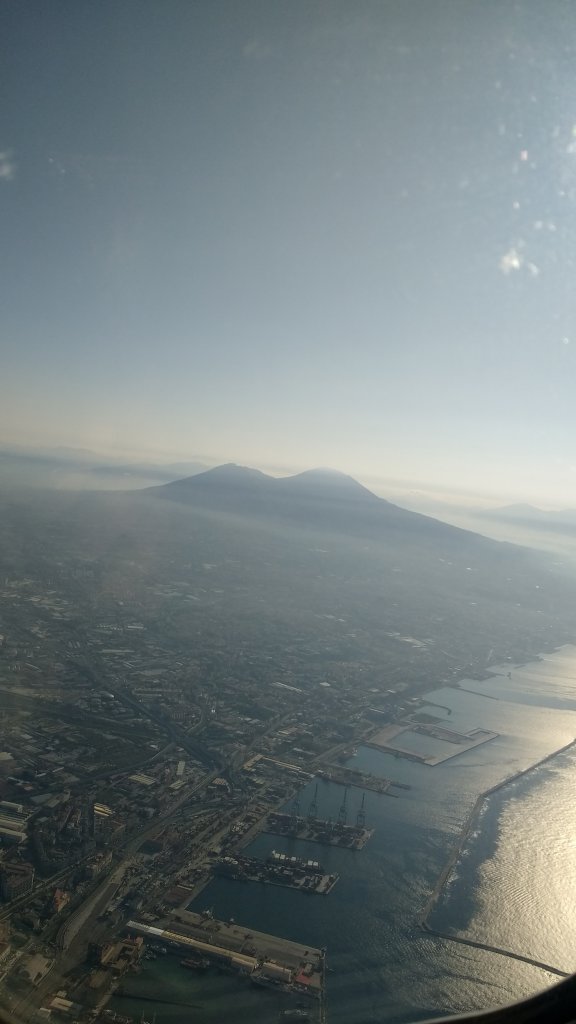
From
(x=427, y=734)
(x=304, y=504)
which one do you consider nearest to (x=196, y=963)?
(x=427, y=734)

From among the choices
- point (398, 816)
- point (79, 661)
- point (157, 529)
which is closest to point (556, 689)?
point (398, 816)

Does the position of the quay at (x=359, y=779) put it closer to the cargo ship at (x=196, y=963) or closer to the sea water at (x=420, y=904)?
the sea water at (x=420, y=904)

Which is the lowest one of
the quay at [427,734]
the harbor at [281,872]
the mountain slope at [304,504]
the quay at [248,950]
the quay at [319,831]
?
the quay at [427,734]

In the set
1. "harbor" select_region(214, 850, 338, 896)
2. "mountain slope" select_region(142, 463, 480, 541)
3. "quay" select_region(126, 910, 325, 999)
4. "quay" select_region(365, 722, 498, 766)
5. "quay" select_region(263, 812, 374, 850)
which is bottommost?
"quay" select_region(365, 722, 498, 766)

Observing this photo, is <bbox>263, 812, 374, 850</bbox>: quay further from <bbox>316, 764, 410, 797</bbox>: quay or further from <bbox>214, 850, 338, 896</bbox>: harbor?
<bbox>316, 764, 410, 797</bbox>: quay

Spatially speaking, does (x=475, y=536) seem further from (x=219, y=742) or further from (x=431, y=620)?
(x=219, y=742)

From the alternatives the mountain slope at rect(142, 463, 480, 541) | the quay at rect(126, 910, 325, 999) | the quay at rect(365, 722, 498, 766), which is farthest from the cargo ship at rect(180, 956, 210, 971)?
the mountain slope at rect(142, 463, 480, 541)

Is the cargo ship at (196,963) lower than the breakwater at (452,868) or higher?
higher

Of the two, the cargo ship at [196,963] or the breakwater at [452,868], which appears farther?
the breakwater at [452,868]

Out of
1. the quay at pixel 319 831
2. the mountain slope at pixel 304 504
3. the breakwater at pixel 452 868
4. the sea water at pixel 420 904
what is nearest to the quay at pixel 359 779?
the sea water at pixel 420 904

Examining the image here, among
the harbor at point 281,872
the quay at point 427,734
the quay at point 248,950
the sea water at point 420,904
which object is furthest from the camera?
the quay at point 427,734
